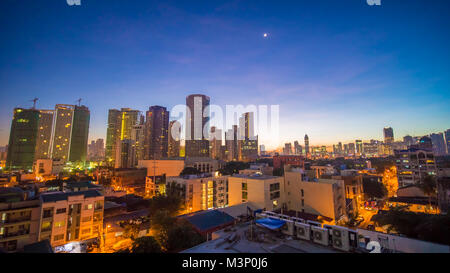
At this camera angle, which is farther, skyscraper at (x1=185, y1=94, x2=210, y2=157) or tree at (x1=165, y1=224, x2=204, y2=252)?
skyscraper at (x1=185, y1=94, x2=210, y2=157)

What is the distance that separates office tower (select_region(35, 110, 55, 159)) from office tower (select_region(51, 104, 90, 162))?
9.09 ft

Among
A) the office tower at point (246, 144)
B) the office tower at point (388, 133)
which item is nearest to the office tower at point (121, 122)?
the office tower at point (246, 144)

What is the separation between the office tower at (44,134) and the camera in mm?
133500

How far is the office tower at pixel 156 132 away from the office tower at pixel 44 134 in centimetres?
6950

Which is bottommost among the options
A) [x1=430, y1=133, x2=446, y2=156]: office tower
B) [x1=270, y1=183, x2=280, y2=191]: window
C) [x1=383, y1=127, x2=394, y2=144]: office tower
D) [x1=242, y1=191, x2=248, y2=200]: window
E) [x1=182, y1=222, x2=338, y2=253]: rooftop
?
[x1=242, y1=191, x2=248, y2=200]: window

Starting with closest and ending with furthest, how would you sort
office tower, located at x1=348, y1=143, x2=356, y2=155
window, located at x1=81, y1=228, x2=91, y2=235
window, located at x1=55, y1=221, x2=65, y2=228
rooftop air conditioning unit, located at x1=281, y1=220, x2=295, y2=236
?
rooftop air conditioning unit, located at x1=281, y1=220, x2=295, y2=236 < window, located at x1=55, y1=221, x2=65, y2=228 < window, located at x1=81, y1=228, x2=91, y2=235 < office tower, located at x1=348, y1=143, x2=356, y2=155

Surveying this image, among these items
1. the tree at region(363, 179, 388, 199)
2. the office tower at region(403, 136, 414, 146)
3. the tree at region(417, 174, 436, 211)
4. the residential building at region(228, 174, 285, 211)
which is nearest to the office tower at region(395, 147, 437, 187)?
the tree at region(363, 179, 388, 199)

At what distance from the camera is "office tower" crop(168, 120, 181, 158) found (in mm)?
168500

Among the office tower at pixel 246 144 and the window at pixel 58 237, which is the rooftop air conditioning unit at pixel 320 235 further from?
the office tower at pixel 246 144

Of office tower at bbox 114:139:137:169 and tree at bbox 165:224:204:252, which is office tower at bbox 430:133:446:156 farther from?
office tower at bbox 114:139:137:169

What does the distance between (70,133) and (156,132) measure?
68575 mm

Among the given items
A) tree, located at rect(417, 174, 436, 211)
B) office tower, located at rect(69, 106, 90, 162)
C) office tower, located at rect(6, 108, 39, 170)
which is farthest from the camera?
office tower, located at rect(69, 106, 90, 162)
